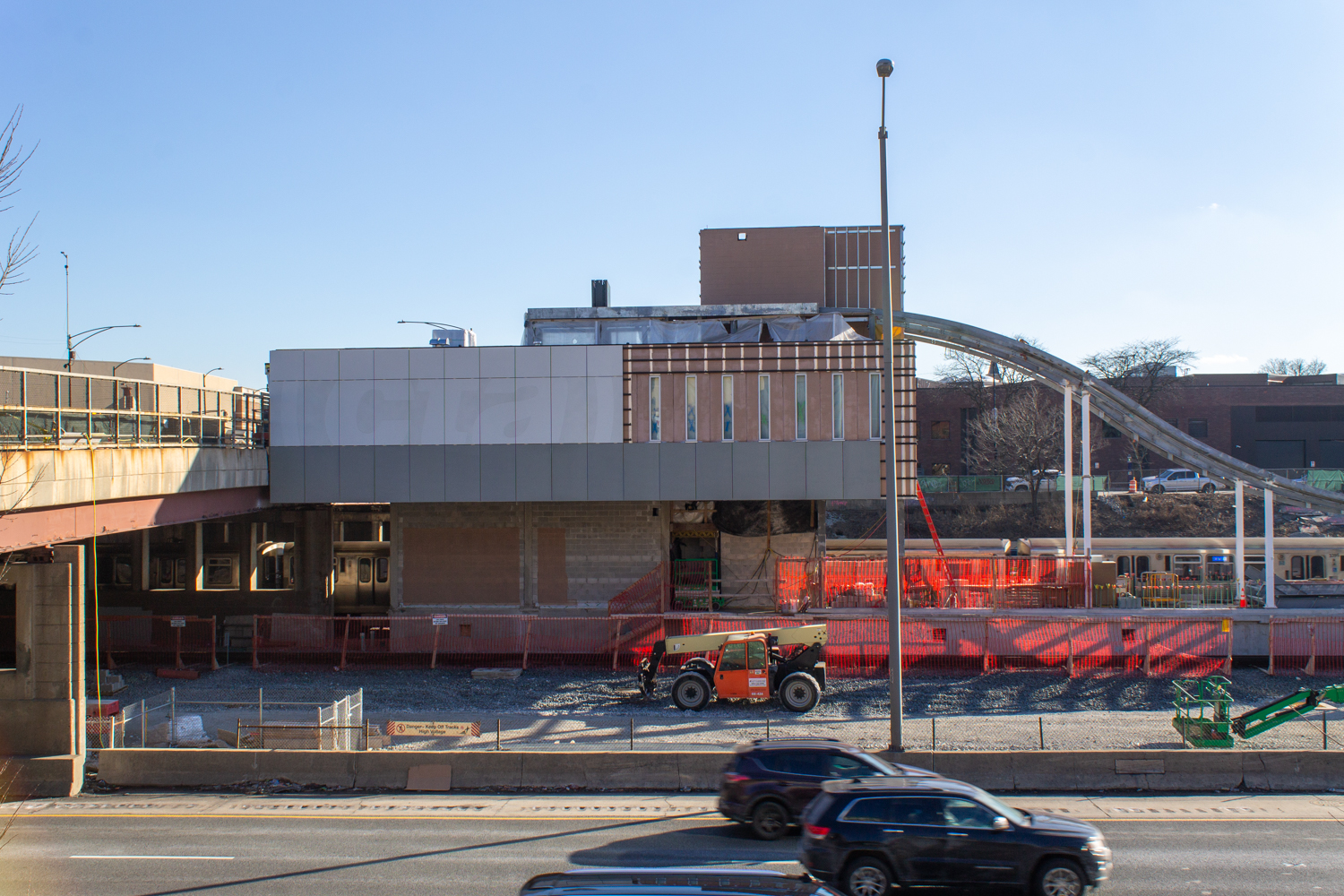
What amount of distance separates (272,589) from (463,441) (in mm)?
10475

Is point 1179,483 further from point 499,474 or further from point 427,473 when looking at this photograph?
point 427,473

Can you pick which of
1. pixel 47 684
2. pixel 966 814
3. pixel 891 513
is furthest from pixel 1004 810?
pixel 47 684

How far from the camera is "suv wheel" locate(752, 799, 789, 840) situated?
43.7 feet

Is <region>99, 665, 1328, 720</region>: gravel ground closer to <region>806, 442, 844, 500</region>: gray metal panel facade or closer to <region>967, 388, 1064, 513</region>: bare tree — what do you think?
<region>806, 442, 844, 500</region>: gray metal panel facade

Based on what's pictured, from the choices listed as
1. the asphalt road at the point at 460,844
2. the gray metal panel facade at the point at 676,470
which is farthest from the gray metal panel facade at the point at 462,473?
the asphalt road at the point at 460,844

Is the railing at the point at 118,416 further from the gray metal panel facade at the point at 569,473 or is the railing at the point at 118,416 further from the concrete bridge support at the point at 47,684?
the gray metal panel facade at the point at 569,473

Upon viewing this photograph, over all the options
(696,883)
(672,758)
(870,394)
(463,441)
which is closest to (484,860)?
(672,758)

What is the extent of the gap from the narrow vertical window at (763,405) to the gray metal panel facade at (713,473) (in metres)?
1.15

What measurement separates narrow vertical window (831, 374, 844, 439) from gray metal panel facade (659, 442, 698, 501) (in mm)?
4617

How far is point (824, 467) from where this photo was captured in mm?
30266

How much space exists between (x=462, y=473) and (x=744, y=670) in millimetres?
12598

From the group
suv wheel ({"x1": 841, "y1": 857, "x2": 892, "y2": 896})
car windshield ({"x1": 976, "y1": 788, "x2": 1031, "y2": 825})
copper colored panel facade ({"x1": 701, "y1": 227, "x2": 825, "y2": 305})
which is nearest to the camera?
suv wheel ({"x1": 841, "y1": 857, "x2": 892, "y2": 896})

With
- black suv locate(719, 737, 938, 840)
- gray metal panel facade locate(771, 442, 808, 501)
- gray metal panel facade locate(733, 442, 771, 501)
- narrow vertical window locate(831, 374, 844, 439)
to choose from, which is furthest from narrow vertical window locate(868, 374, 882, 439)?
black suv locate(719, 737, 938, 840)

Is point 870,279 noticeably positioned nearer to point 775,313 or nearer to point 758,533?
point 775,313
